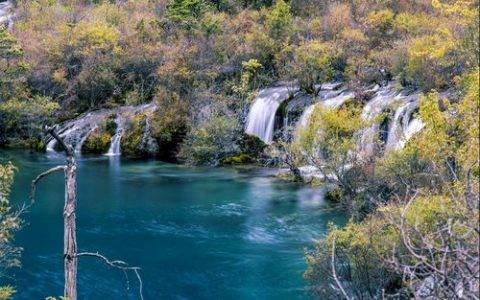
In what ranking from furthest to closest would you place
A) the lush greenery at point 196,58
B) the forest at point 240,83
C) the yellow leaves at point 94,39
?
the yellow leaves at point 94,39 < the lush greenery at point 196,58 < the forest at point 240,83

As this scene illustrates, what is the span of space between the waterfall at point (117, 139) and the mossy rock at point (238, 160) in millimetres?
11484

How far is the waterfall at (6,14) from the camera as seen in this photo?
78.3 metres

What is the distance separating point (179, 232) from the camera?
Result: 96.4 feet

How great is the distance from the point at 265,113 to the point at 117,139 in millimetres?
14865

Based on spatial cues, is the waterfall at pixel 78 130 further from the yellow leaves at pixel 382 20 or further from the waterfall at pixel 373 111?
the yellow leaves at pixel 382 20

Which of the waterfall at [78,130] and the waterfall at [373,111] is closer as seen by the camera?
the waterfall at [373,111]

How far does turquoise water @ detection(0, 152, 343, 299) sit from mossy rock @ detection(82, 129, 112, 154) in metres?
9.03

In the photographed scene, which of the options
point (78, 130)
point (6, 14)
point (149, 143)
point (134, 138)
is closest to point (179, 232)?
point (149, 143)

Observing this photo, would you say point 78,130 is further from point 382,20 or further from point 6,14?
point 6,14

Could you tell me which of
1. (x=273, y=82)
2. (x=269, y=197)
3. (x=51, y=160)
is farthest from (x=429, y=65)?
(x=51, y=160)

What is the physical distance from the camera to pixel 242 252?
26.1m

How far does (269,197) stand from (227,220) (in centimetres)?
541

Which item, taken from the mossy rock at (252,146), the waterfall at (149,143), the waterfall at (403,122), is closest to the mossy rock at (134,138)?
the waterfall at (149,143)

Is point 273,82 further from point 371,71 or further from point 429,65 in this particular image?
point 429,65
